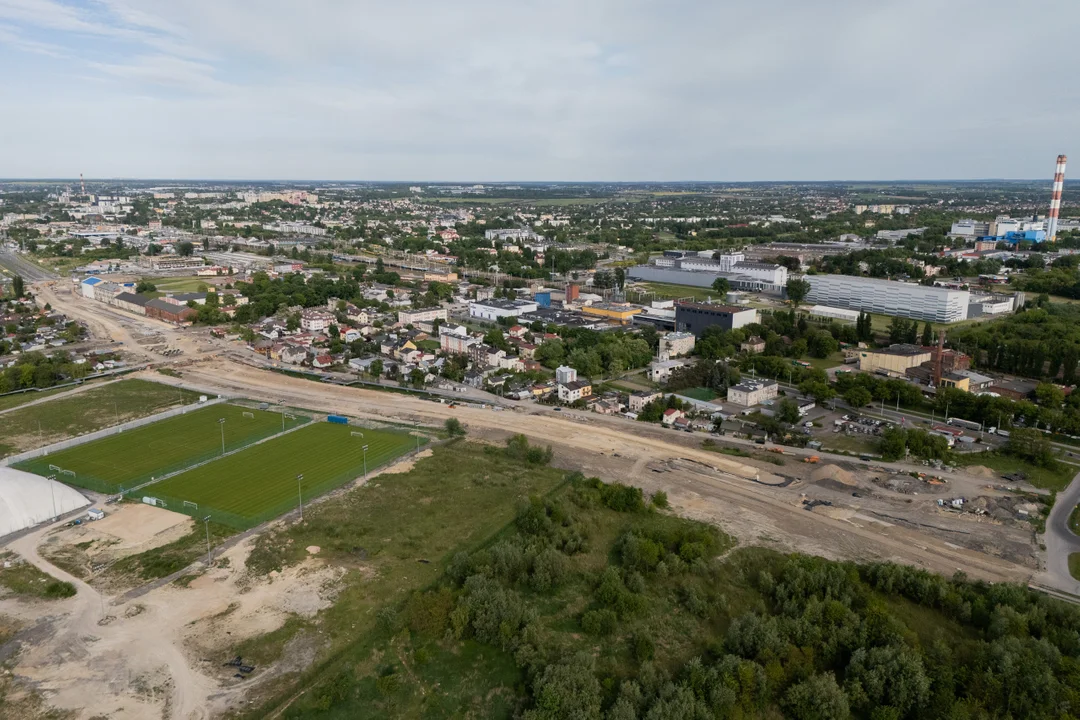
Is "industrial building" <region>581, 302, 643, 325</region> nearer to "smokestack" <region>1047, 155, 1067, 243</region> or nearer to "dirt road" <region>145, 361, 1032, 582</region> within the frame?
"dirt road" <region>145, 361, 1032, 582</region>

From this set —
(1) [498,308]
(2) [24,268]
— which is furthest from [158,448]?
(2) [24,268]

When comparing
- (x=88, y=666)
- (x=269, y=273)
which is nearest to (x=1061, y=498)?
(x=88, y=666)

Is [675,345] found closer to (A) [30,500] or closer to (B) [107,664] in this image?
(A) [30,500]

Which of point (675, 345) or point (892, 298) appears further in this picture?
point (892, 298)

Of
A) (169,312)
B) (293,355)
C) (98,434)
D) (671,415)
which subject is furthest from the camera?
(169,312)

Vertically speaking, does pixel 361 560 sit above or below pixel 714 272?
below

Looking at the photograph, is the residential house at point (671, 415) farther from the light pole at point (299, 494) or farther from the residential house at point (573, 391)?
the light pole at point (299, 494)
